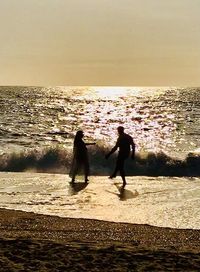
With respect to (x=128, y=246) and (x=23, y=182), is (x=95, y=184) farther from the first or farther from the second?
(x=128, y=246)

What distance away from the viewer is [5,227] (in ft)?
29.7

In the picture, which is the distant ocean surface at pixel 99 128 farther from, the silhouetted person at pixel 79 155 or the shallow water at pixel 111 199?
the shallow water at pixel 111 199

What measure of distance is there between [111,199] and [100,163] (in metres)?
10.5

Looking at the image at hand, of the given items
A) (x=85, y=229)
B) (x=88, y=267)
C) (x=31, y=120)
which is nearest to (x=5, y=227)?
(x=85, y=229)

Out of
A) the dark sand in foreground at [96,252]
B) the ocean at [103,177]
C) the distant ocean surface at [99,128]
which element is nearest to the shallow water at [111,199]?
the ocean at [103,177]

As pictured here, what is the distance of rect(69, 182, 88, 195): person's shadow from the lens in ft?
48.2

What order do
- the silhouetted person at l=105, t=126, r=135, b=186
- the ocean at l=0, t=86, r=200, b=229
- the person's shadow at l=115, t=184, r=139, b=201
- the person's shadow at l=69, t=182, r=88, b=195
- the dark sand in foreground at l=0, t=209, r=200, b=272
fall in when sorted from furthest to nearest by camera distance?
1. the silhouetted person at l=105, t=126, r=135, b=186
2. the person's shadow at l=69, t=182, r=88, b=195
3. the person's shadow at l=115, t=184, r=139, b=201
4. the ocean at l=0, t=86, r=200, b=229
5. the dark sand in foreground at l=0, t=209, r=200, b=272

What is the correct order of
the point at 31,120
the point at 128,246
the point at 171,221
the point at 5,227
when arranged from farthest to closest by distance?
the point at 31,120
the point at 171,221
the point at 5,227
the point at 128,246

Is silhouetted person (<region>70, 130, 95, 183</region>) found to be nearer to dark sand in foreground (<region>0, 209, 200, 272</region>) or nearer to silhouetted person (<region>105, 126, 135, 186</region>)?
silhouetted person (<region>105, 126, 135, 186</region>)

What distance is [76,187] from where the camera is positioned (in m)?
15.6

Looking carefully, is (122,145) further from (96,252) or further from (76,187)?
(96,252)

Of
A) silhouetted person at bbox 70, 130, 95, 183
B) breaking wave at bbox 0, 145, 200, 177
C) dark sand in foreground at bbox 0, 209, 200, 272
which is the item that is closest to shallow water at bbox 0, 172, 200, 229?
silhouetted person at bbox 70, 130, 95, 183

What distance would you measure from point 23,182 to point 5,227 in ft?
24.8

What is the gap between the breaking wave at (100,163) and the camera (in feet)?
75.3
